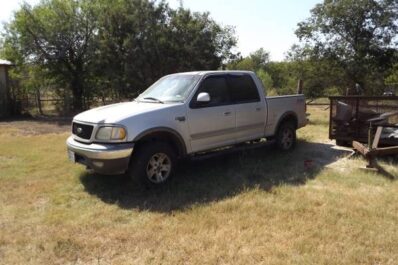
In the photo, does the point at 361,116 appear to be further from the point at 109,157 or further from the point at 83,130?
the point at 83,130

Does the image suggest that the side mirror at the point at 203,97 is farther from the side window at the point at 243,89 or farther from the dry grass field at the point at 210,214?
the dry grass field at the point at 210,214

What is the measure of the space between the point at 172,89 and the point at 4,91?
16035 millimetres

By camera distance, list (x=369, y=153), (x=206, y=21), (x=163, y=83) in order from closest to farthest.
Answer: (x=369, y=153) → (x=163, y=83) → (x=206, y=21)

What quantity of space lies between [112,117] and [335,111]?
203 inches

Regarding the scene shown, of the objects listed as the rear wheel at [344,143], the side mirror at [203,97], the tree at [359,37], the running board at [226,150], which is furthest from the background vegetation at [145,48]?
the side mirror at [203,97]

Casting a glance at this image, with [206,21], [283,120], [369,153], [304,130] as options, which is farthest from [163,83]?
[206,21]

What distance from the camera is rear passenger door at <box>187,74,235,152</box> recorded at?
253 inches

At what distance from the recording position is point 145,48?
18672 mm

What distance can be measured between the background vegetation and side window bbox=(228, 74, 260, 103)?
11.5m

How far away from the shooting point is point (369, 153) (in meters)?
6.81

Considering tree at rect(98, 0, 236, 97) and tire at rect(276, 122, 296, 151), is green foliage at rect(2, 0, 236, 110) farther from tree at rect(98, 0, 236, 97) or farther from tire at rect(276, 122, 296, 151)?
tire at rect(276, 122, 296, 151)

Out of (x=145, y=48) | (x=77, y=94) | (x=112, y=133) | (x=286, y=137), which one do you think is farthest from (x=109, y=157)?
(x=77, y=94)

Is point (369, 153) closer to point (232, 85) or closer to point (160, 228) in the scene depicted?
point (232, 85)

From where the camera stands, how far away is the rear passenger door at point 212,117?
6434 mm
